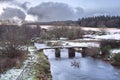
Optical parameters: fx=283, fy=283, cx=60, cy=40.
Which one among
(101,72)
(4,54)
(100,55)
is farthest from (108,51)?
(4,54)

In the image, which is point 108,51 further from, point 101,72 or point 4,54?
point 4,54

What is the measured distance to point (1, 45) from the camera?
71.6m

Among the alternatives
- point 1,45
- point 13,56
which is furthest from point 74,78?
point 1,45

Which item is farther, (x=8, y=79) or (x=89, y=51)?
(x=89, y=51)

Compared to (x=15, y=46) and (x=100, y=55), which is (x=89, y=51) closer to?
(x=100, y=55)

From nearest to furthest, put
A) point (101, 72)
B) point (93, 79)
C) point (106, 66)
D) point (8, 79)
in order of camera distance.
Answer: point (8, 79)
point (93, 79)
point (101, 72)
point (106, 66)

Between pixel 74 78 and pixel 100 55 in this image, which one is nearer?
pixel 74 78

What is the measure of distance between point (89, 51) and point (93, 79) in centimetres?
3828

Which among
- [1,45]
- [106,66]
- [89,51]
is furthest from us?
[89,51]

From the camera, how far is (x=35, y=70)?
4525 centimetres

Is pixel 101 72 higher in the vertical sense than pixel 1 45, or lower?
lower

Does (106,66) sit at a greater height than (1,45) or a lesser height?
lesser

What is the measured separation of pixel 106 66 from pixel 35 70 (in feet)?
77.1

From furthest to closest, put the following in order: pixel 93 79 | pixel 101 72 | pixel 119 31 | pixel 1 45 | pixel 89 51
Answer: pixel 119 31 → pixel 89 51 → pixel 1 45 → pixel 101 72 → pixel 93 79
